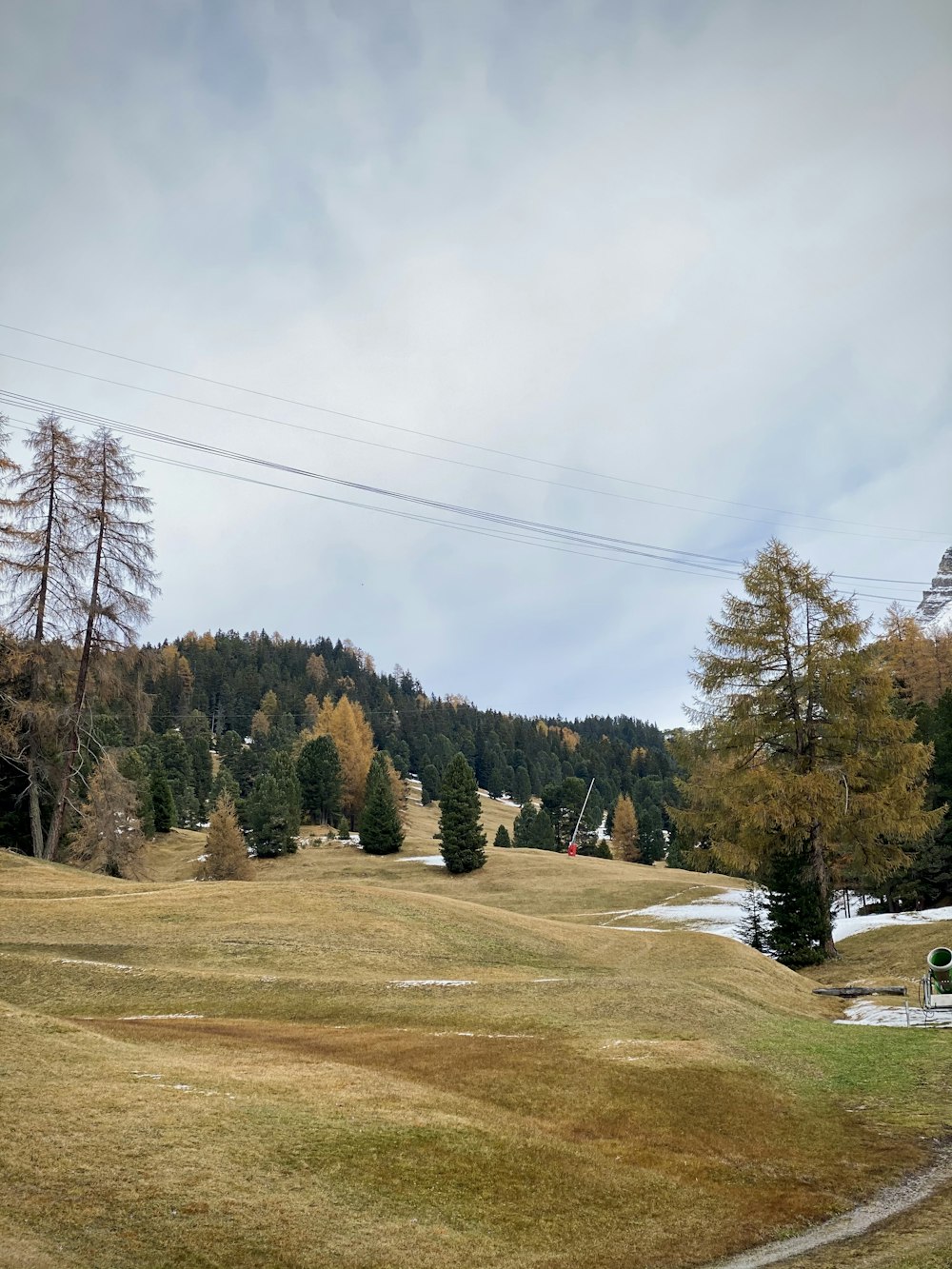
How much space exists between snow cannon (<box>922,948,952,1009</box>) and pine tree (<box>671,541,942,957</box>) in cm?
1183

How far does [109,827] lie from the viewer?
44.2 m

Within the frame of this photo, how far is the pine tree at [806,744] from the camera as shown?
36.5 m

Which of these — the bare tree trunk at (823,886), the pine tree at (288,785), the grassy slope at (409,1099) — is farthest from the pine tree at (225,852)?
the bare tree trunk at (823,886)

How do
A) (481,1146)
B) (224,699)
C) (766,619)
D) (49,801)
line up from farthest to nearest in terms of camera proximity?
(224,699) → (49,801) → (766,619) → (481,1146)

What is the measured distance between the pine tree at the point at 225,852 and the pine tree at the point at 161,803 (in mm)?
33306

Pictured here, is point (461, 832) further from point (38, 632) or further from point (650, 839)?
point (650, 839)

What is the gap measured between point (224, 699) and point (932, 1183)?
19518 cm

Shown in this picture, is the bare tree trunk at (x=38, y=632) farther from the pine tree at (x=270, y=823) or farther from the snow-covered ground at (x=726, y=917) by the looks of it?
the pine tree at (x=270, y=823)

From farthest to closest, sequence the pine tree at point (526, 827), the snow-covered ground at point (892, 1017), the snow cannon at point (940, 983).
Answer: the pine tree at point (526, 827) < the snow cannon at point (940, 983) < the snow-covered ground at point (892, 1017)

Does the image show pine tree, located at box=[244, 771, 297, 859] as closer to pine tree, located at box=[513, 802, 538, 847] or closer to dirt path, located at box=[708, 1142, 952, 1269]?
pine tree, located at box=[513, 802, 538, 847]

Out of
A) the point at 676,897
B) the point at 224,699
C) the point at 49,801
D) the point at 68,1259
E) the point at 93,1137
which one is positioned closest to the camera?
the point at 68,1259

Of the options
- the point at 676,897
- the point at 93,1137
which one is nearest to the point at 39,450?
the point at 93,1137

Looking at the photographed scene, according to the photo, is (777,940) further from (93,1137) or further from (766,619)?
(93,1137)

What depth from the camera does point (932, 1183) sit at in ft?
41.3
